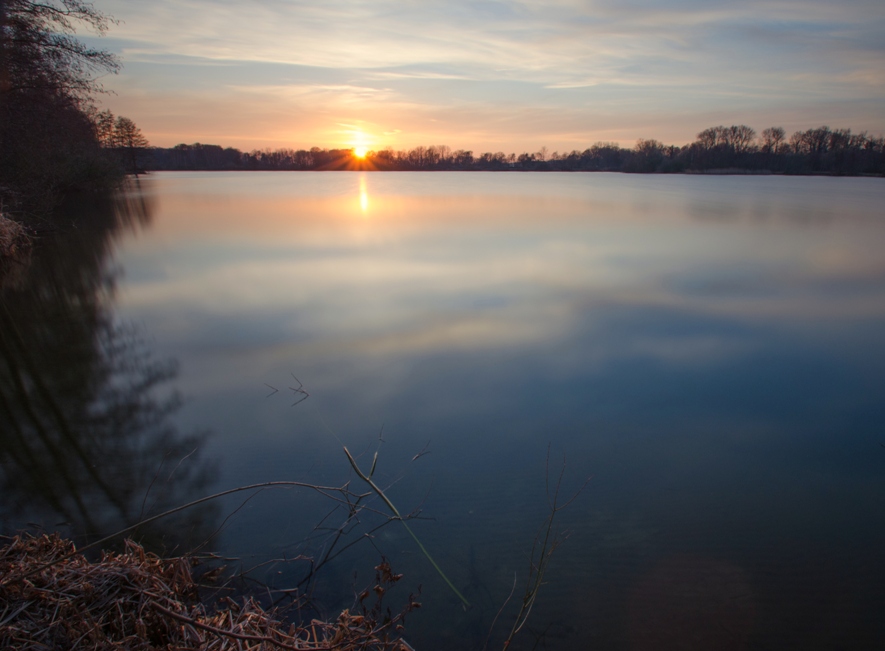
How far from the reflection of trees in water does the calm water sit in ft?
0.09

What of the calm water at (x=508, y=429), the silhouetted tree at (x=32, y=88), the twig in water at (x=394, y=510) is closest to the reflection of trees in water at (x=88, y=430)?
the calm water at (x=508, y=429)

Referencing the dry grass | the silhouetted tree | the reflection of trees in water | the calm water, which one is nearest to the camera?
the dry grass

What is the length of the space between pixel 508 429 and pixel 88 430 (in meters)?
3.64

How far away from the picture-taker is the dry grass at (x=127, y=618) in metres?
2.07

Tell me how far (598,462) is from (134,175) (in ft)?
241

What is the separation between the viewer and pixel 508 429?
4.27 m

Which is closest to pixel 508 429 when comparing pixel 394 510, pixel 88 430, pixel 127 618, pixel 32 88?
pixel 394 510

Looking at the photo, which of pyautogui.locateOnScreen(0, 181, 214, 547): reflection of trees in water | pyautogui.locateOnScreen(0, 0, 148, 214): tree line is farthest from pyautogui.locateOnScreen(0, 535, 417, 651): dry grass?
pyautogui.locateOnScreen(0, 0, 148, 214): tree line

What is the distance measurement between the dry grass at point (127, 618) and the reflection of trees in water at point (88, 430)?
2.44ft

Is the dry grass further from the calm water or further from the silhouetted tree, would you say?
the silhouetted tree

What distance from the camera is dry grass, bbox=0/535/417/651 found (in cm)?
207

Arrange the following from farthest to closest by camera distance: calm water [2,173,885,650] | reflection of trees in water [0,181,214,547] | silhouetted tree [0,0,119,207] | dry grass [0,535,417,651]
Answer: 1. silhouetted tree [0,0,119,207]
2. reflection of trees in water [0,181,214,547]
3. calm water [2,173,885,650]
4. dry grass [0,535,417,651]

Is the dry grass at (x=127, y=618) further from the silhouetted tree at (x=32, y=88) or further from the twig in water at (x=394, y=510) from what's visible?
the silhouetted tree at (x=32, y=88)

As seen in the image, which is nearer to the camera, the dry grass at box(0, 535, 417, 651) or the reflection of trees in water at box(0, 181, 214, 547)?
the dry grass at box(0, 535, 417, 651)
